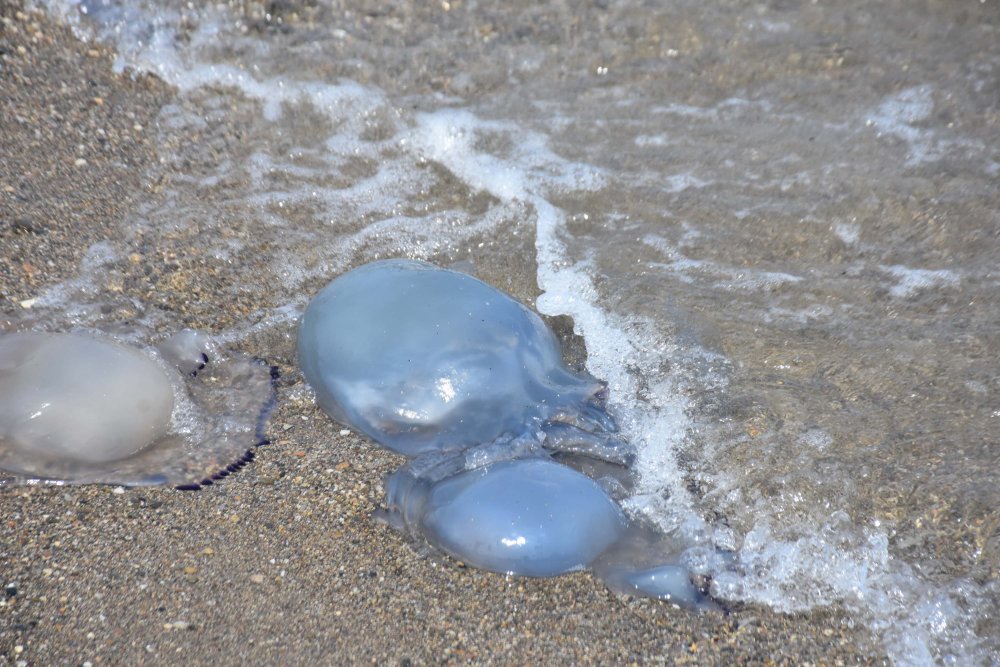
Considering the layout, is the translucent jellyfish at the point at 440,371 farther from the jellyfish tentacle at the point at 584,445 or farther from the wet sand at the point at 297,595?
the wet sand at the point at 297,595

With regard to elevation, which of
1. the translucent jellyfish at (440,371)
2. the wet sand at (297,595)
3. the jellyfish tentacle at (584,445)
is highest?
the translucent jellyfish at (440,371)

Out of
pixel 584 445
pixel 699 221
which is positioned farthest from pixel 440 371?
pixel 699 221

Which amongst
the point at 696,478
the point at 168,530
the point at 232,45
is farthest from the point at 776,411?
the point at 232,45

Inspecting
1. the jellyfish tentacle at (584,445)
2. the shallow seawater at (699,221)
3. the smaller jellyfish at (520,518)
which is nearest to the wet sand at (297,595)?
the smaller jellyfish at (520,518)

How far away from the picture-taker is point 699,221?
3297 mm

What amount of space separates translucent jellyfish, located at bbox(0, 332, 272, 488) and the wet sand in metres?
0.06

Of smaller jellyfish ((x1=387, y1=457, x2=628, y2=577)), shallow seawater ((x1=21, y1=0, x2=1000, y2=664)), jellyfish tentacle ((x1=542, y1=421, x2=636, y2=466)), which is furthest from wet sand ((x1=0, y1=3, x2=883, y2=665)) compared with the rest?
jellyfish tentacle ((x1=542, y1=421, x2=636, y2=466))

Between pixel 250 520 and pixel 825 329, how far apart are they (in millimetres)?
1836

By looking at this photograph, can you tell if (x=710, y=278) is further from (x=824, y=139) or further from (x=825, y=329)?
(x=824, y=139)

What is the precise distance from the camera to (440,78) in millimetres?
4027

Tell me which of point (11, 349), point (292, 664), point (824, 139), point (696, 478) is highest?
point (824, 139)

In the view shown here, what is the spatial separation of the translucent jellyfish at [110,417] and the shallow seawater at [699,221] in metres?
0.33

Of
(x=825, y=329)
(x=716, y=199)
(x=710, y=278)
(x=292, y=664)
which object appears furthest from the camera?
(x=716, y=199)

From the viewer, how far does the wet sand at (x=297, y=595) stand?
1.92 meters
